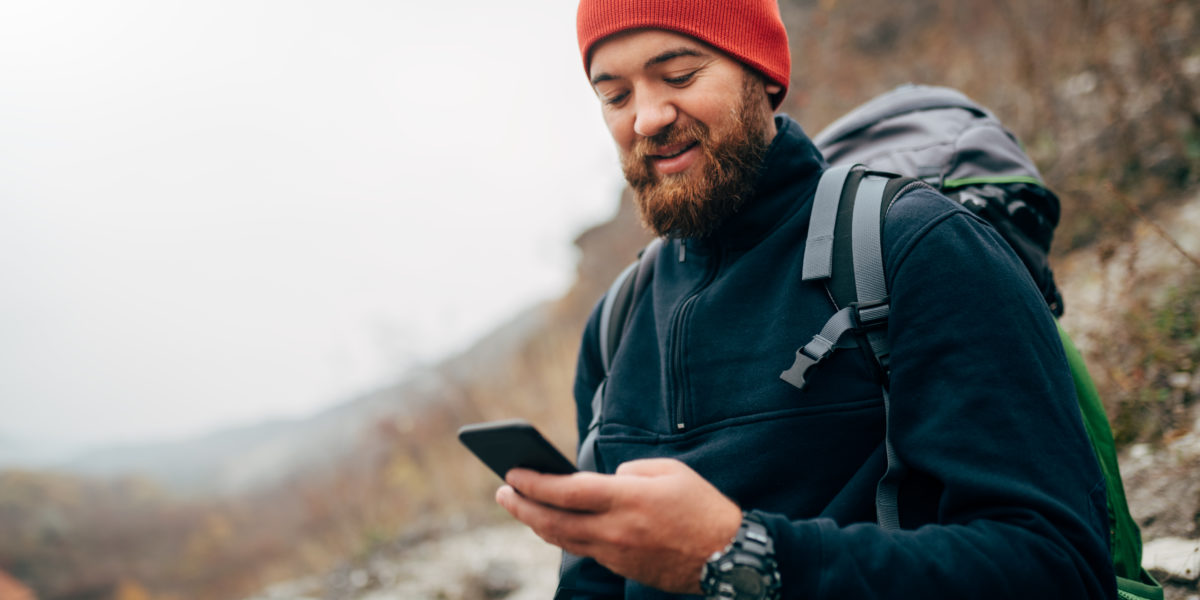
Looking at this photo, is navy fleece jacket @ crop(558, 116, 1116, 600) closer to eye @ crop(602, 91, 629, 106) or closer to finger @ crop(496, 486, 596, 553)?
finger @ crop(496, 486, 596, 553)

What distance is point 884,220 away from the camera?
1.13 m

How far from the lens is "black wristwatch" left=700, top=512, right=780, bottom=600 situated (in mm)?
846

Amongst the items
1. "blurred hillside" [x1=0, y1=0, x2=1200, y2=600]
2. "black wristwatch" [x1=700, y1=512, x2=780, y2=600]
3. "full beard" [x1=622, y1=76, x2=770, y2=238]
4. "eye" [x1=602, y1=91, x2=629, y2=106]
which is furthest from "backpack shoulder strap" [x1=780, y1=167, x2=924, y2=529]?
"blurred hillside" [x1=0, y1=0, x2=1200, y2=600]

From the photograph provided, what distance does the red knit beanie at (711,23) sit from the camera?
4.50 feet

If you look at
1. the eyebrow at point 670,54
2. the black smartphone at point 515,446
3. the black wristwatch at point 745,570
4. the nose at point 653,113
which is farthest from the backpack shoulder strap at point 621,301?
the black wristwatch at point 745,570

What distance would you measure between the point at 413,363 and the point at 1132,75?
8.17m

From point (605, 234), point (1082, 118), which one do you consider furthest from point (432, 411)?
point (1082, 118)

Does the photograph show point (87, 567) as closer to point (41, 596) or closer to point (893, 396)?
point (41, 596)

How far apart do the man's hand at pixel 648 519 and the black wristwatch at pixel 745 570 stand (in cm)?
1

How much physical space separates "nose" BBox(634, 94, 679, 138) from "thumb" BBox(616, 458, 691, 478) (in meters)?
0.81

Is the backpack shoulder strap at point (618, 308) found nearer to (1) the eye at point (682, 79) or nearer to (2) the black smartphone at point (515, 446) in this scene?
(1) the eye at point (682, 79)

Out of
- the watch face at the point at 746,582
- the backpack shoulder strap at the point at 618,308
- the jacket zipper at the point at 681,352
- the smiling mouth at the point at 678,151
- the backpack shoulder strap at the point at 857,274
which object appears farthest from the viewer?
the backpack shoulder strap at the point at 618,308

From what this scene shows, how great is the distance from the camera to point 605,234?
12.9 m

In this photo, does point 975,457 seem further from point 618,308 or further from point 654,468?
point 618,308
